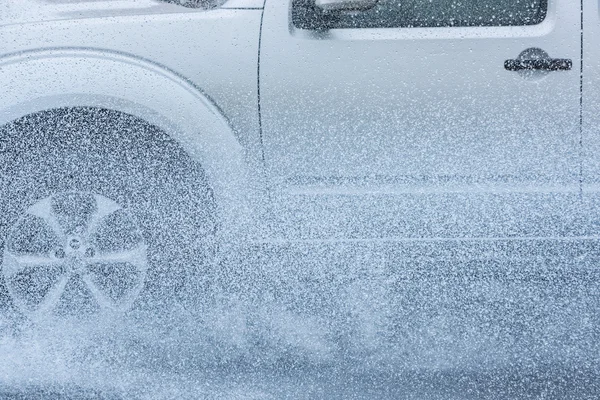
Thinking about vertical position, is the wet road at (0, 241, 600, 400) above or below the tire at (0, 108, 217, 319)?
below

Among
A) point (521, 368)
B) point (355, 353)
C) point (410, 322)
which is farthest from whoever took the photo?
point (410, 322)

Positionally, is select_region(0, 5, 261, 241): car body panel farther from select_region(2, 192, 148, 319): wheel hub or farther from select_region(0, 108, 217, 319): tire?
select_region(2, 192, 148, 319): wheel hub

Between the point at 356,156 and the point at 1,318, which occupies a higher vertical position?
the point at 356,156

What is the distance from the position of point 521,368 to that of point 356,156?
0.91 meters

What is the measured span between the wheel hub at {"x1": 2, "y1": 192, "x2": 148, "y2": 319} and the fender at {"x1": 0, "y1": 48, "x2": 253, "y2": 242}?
1.19 ft

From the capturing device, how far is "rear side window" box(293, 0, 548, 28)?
411 cm

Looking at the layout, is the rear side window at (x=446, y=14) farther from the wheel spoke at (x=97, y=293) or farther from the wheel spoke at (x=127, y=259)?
the wheel spoke at (x=97, y=293)

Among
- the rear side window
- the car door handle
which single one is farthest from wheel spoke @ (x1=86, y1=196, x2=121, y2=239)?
the car door handle

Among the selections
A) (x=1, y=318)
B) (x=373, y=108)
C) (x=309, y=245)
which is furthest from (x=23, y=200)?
(x=373, y=108)

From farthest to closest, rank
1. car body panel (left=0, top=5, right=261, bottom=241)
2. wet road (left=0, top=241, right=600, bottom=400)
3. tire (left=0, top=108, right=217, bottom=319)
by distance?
tire (left=0, top=108, right=217, bottom=319) < car body panel (left=0, top=5, right=261, bottom=241) < wet road (left=0, top=241, right=600, bottom=400)

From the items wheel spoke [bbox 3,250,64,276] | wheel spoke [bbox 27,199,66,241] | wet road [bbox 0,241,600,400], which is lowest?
wet road [bbox 0,241,600,400]

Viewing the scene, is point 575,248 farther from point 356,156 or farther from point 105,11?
point 105,11

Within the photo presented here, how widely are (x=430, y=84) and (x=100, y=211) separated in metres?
1.27

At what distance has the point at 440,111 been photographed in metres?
4.09
